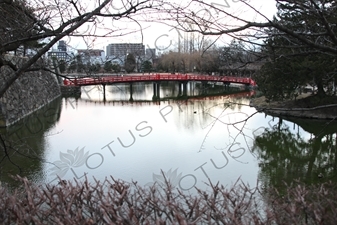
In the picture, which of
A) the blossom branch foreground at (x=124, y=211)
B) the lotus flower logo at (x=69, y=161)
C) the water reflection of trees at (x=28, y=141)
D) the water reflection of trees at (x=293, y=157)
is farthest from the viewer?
the lotus flower logo at (x=69, y=161)

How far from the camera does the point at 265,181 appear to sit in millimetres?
4934

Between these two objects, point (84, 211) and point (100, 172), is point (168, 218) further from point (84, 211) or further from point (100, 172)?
point (100, 172)

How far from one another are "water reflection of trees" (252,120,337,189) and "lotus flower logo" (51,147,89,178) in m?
3.04

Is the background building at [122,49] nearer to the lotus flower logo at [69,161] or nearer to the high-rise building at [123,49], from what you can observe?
the high-rise building at [123,49]

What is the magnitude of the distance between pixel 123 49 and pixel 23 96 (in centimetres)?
948

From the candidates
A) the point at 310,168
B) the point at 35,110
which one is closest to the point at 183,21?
the point at 310,168

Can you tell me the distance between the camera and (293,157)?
21.1 feet

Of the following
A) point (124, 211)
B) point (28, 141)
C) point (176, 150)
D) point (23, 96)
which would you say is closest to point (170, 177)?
point (176, 150)

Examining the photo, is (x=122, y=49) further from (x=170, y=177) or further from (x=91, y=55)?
(x=170, y=177)

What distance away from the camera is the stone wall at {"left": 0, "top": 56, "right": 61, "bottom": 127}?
8.76 metres

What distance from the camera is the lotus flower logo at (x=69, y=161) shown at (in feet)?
17.7

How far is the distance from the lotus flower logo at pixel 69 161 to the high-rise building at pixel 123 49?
3.42 m

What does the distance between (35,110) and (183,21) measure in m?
11.3

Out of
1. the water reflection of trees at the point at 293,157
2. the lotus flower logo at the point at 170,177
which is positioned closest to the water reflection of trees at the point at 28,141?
the lotus flower logo at the point at 170,177
